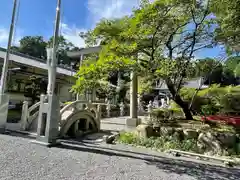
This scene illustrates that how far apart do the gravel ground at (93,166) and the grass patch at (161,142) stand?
1.14m

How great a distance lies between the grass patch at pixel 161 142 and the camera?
6.71 m

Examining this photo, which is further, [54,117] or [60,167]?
[54,117]

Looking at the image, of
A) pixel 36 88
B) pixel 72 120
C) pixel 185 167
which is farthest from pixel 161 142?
pixel 36 88

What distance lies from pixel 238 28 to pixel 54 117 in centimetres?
719

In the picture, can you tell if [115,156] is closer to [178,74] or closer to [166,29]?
[178,74]

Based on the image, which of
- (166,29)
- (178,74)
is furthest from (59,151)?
(166,29)

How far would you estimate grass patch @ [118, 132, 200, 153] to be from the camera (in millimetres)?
6715

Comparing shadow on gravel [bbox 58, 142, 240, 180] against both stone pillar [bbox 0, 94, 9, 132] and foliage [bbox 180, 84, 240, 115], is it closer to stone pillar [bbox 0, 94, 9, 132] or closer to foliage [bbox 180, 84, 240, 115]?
stone pillar [bbox 0, 94, 9, 132]

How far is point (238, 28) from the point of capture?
702cm

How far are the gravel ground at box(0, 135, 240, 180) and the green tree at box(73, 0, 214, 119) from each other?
2.84m

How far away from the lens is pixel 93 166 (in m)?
4.52

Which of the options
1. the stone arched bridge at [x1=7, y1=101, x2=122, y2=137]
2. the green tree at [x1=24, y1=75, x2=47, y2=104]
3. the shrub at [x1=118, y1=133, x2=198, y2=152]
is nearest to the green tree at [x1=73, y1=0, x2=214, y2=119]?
the stone arched bridge at [x1=7, y1=101, x2=122, y2=137]

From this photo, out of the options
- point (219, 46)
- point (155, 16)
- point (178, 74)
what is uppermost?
point (155, 16)

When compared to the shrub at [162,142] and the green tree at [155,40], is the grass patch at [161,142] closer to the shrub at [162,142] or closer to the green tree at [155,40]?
the shrub at [162,142]
